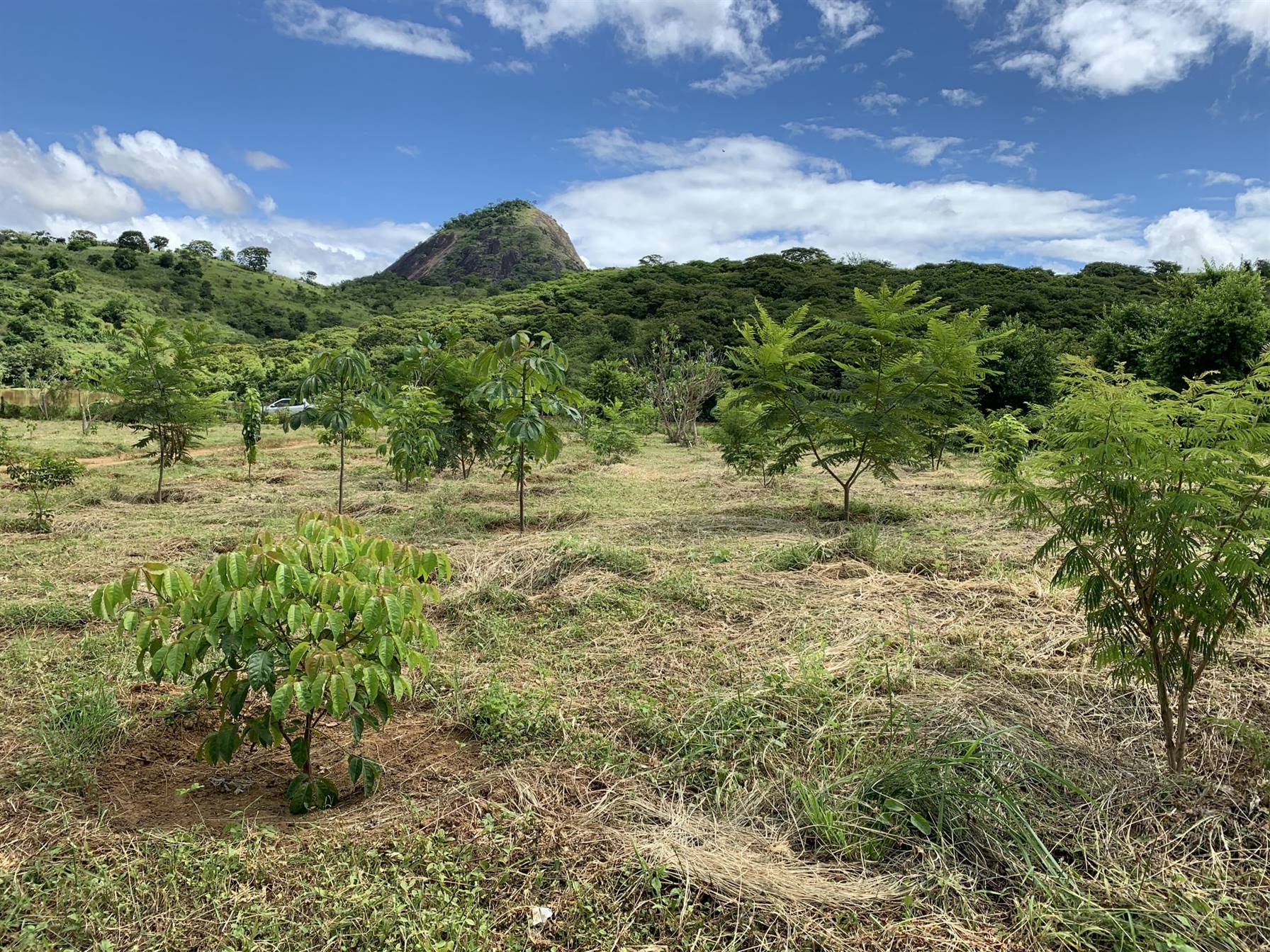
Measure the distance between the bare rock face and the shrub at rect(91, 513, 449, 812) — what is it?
67852mm

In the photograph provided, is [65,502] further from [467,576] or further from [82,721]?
[82,721]

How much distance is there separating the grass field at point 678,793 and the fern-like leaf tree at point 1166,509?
54cm

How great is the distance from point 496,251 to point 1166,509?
86.8 m

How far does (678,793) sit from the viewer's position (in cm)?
261

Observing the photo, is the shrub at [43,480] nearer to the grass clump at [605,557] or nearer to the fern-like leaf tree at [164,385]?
the fern-like leaf tree at [164,385]

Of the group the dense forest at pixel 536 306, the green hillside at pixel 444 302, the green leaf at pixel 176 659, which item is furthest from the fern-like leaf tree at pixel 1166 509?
the green hillside at pixel 444 302

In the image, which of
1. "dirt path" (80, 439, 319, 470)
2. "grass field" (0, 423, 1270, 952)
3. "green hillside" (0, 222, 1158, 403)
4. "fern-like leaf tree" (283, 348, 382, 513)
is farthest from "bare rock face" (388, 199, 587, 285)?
"grass field" (0, 423, 1270, 952)

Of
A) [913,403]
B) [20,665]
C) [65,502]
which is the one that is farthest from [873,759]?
[65,502]

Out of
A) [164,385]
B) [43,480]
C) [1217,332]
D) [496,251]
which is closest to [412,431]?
[164,385]

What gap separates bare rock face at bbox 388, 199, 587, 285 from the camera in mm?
78438

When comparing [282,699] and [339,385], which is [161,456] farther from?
[282,699]

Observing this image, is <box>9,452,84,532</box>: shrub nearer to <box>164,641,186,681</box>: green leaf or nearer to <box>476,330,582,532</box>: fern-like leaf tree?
<box>476,330,582,532</box>: fern-like leaf tree

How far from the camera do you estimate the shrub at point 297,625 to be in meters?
2.22

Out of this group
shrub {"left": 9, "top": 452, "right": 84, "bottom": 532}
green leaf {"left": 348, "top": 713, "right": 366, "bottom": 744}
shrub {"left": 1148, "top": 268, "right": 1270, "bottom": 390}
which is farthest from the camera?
shrub {"left": 1148, "top": 268, "right": 1270, "bottom": 390}
